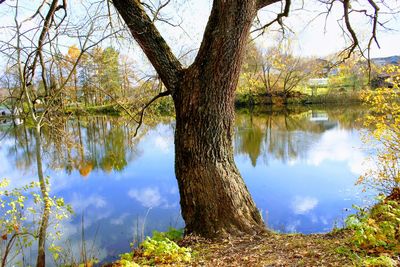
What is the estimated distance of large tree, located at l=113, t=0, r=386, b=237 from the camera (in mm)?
2998

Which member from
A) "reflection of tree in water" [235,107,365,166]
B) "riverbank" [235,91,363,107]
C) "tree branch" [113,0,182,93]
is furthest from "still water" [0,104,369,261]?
"riverbank" [235,91,363,107]

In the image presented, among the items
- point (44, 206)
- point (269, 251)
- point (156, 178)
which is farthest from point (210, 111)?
point (156, 178)

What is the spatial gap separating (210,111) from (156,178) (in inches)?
276

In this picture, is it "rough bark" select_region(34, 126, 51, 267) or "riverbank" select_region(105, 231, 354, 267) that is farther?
"rough bark" select_region(34, 126, 51, 267)

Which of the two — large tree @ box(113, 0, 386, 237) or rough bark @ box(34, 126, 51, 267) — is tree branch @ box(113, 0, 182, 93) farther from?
rough bark @ box(34, 126, 51, 267)

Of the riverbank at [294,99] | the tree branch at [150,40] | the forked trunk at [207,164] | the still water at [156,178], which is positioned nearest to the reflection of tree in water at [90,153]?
the still water at [156,178]

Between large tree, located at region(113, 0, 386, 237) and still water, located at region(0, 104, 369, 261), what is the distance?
67.7 inches

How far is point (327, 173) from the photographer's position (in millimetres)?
9406

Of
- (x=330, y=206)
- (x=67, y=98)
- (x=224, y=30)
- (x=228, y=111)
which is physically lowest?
(x=330, y=206)

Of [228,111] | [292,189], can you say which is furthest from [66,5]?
[292,189]

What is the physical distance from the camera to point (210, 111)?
3.11 meters

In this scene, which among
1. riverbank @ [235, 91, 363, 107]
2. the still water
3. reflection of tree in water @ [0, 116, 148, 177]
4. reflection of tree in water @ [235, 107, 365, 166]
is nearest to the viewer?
the still water

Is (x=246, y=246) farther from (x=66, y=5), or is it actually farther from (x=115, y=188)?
(x=115, y=188)

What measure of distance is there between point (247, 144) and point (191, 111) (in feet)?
36.7
